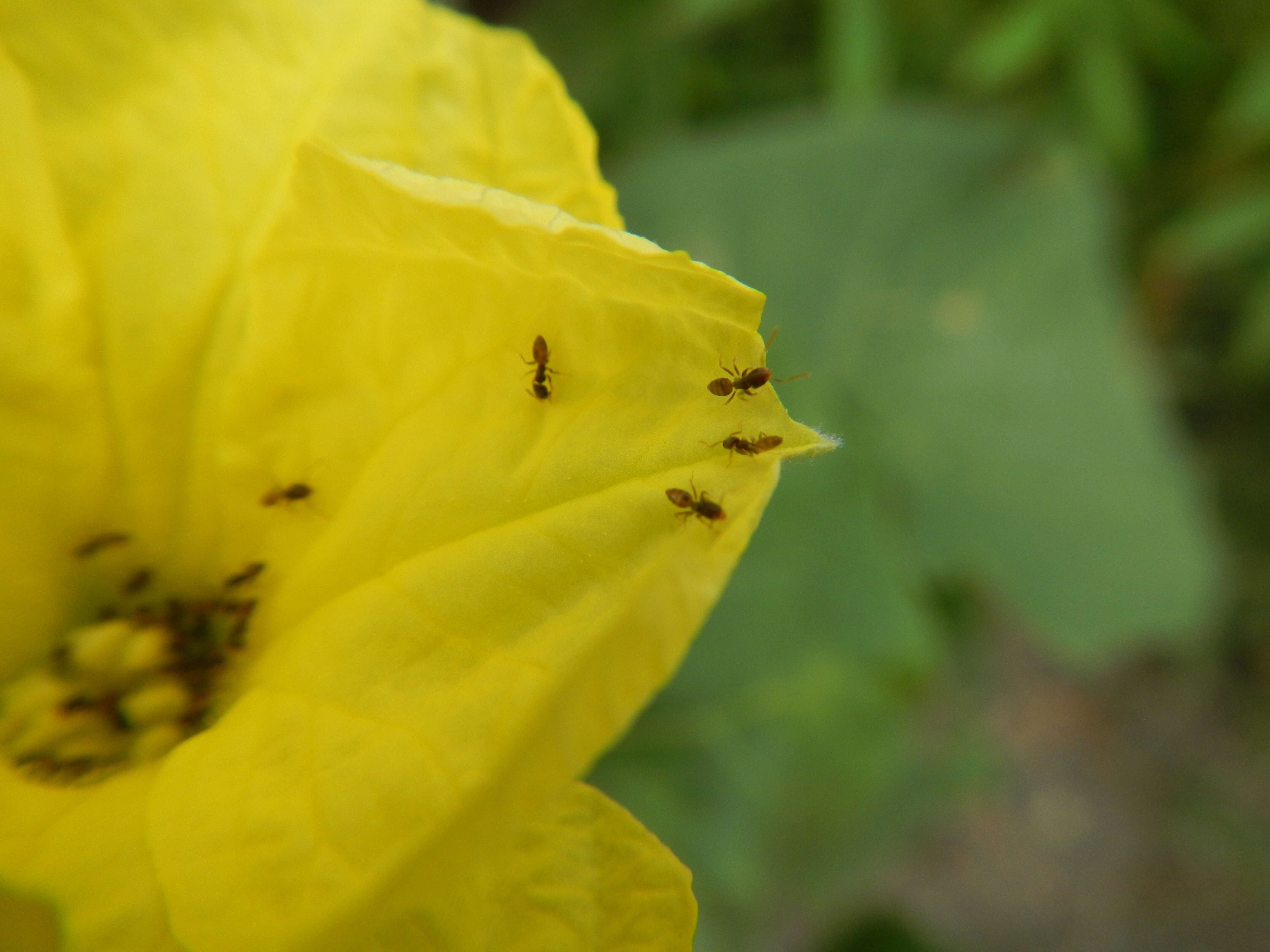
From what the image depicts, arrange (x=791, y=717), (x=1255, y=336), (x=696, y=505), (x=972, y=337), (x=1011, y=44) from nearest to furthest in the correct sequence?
1. (x=696, y=505)
2. (x=791, y=717)
3. (x=1011, y=44)
4. (x=972, y=337)
5. (x=1255, y=336)

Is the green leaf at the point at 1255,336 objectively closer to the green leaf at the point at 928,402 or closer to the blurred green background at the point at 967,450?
the blurred green background at the point at 967,450

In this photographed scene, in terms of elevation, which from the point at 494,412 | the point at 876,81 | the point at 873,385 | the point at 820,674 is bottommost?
the point at 820,674

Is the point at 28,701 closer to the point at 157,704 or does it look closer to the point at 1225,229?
the point at 157,704

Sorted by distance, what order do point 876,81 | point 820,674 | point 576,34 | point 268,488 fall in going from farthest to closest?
point 576,34, point 876,81, point 820,674, point 268,488

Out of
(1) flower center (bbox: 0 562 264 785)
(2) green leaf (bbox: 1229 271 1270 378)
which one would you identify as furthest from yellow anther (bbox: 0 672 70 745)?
(2) green leaf (bbox: 1229 271 1270 378)

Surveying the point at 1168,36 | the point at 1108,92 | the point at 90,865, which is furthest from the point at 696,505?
the point at 1168,36

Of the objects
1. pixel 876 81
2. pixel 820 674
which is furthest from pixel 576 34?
pixel 820 674

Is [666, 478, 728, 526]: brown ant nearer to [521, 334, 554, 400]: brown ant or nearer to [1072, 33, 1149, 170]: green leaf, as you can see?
[521, 334, 554, 400]: brown ant

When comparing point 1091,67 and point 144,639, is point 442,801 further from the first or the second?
point 1091,67
